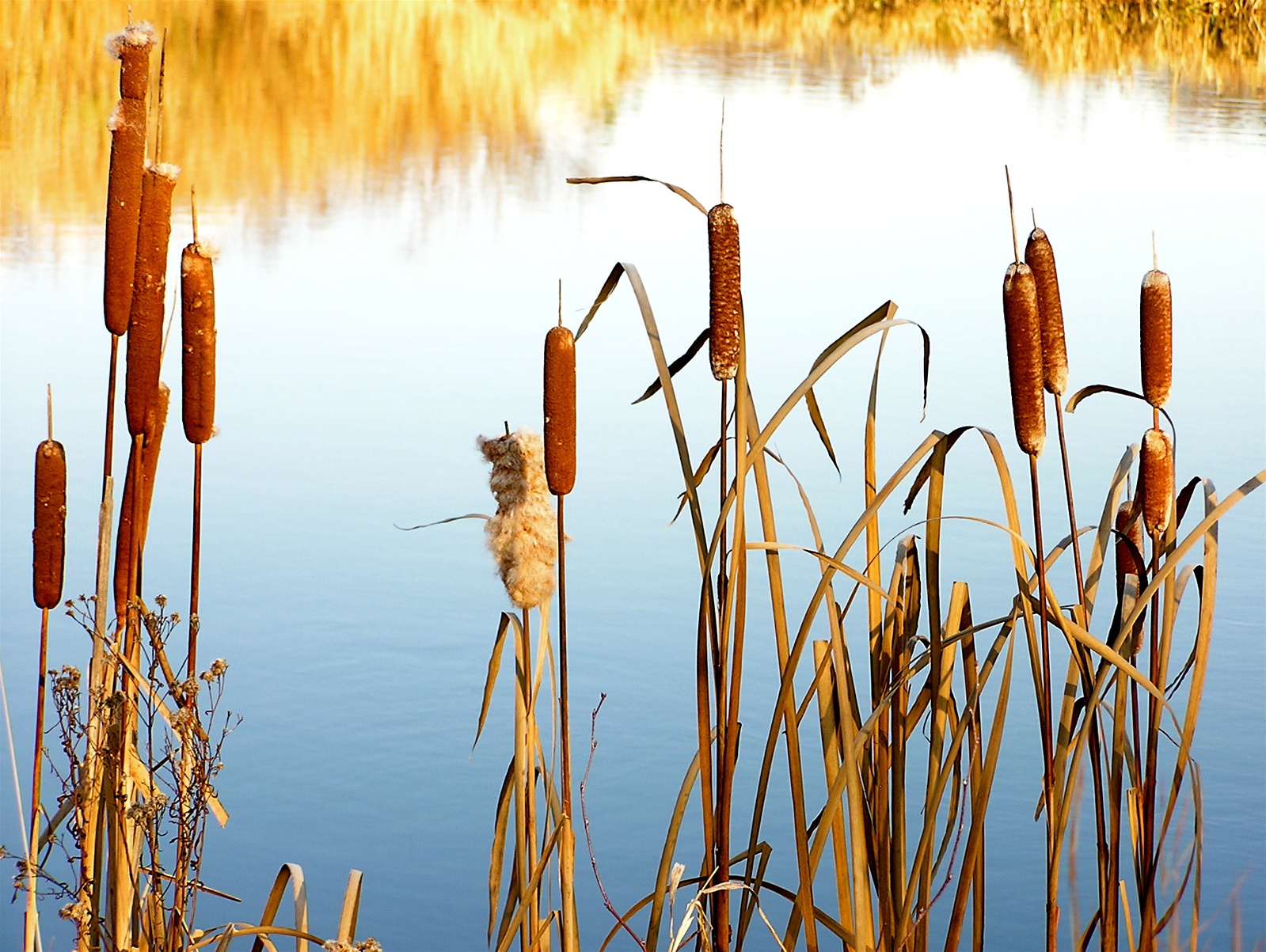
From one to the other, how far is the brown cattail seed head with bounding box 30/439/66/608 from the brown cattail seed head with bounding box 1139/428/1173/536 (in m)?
0.79

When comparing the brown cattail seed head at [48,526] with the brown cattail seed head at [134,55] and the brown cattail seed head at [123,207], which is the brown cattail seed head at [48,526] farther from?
the brown cattail seed head at [134,55]

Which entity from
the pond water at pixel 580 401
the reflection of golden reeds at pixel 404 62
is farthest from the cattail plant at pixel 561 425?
the reflection of golden reeds at pixel 404 62

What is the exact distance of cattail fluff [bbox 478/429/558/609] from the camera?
1.15 meters

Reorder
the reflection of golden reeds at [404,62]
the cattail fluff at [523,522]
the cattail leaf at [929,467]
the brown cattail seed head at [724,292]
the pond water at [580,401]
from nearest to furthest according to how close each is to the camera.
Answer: the brown cattail seed head at [724,292] → the cattail leaf at [929,467] → the cattail fluff at [523,522] → the pond water at [580,401] → the reflection of golden reeds at [404,62]

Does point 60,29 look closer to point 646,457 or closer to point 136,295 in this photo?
point 646,457

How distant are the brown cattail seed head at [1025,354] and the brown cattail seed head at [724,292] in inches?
7.3

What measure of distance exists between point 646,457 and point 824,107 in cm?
510

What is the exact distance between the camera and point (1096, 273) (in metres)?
4.75

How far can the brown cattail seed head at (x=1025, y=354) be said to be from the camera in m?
0.97

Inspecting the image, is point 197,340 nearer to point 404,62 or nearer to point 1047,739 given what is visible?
point 1047,739

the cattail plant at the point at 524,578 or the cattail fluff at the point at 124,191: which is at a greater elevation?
the cattail fluff at the point at 124,191

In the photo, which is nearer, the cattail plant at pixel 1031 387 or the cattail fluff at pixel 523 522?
the cattail plant at pixel 1031 387

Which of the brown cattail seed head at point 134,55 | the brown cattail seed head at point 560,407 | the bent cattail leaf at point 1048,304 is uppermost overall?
the brown cattail seed head at point 134,55

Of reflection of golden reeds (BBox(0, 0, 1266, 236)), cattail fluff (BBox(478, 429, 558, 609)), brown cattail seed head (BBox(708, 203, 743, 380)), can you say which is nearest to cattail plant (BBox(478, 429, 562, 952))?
cattail fluff (BBox(478, 429, 558, 609))
